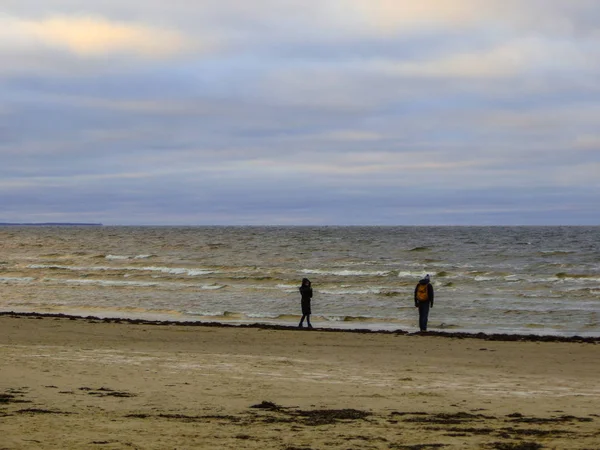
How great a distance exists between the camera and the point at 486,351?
1762 cm

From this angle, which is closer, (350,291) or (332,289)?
(350,291)

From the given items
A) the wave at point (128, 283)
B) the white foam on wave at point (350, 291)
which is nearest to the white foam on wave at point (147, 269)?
the wave at point (128, 283)

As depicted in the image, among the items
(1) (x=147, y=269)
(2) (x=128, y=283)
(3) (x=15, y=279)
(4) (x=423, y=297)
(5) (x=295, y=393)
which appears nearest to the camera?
(5) (x=295, y=393)

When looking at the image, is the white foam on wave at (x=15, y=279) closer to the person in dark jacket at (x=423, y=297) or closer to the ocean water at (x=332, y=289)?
the ocean water at (x=332, y=289)

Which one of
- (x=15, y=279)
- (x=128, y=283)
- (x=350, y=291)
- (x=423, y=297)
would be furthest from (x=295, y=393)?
(x=15, y=279)

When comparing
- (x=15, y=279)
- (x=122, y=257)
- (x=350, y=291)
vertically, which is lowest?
(x=15, y=279)

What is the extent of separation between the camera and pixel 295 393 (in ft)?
36.8

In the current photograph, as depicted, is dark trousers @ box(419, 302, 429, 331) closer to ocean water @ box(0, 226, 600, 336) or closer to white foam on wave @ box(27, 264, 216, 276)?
ocean water @ box(0, 226, 600, 336)

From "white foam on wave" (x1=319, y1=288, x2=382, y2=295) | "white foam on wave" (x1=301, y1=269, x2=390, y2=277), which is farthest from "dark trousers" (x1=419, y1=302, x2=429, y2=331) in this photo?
"white foam on wave" (x1=301, y1=269, x2=390, y2=277)

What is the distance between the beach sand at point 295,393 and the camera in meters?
8.23

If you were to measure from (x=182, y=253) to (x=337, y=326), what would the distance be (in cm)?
4721

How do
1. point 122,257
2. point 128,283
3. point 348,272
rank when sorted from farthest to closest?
point 122,257 → point 348,272 → point 128,283

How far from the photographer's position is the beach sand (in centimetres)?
823

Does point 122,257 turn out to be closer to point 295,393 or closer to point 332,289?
point 332,289
